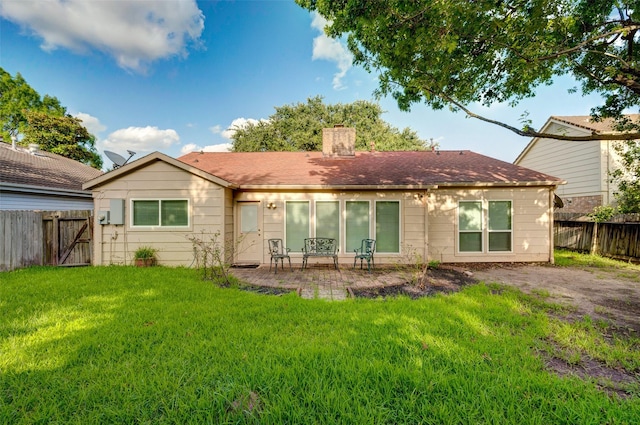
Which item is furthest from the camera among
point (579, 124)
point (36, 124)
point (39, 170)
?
point (36, 124)

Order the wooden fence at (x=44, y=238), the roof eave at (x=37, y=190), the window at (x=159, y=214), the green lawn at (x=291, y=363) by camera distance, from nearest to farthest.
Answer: the green lawn at (x=291, y=363) < the wooden fence at (x=44, y=238) < the window at (x=159, y=214) < the roof eave at (x=37, y=190)

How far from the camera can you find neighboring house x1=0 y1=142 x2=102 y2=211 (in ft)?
29.4

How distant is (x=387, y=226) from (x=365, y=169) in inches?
96.5

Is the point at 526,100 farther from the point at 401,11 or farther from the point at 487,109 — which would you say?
the point at 401,11

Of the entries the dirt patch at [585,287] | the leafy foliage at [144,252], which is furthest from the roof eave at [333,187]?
the leafy foliage at [144,252]

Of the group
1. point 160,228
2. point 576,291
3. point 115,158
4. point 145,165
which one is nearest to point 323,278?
point 160,228

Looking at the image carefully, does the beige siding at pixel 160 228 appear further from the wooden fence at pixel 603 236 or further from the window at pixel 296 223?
the wooden fence at pixel 603 236

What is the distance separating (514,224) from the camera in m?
8.37

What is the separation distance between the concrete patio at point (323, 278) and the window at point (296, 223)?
748 millimetres

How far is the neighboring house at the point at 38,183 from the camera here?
352 inches

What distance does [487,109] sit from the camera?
652 cm

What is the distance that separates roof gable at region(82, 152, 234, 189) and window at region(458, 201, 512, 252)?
25.1 feet

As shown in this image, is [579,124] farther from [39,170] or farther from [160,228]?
[39,170]

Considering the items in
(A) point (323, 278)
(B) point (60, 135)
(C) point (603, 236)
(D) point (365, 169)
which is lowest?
(A) point (323, 278)
